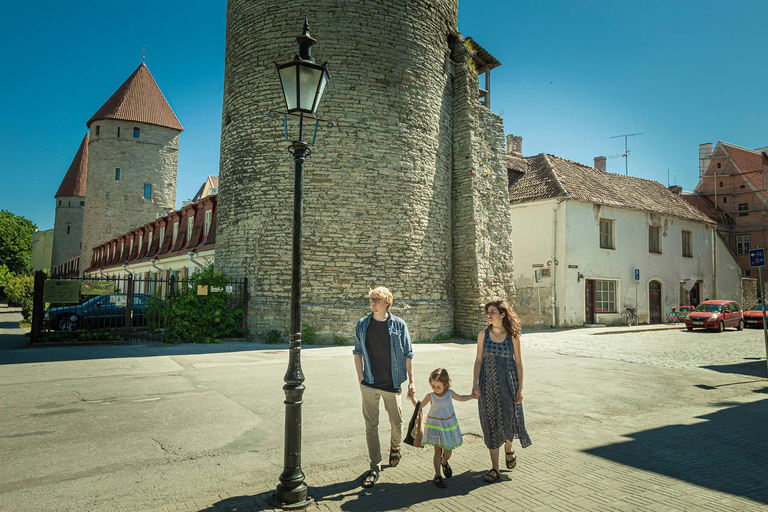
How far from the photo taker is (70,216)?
193 ft

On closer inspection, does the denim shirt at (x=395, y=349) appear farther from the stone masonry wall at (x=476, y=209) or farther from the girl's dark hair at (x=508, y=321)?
the stone masonry wall at (x=476, y=209)

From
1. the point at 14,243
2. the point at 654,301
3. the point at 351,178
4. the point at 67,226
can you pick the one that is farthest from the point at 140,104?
the point at 654,301

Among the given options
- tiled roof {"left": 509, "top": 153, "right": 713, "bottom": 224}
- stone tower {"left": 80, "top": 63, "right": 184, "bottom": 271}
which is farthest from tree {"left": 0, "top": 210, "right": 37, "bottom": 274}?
tiled roof {"left": 509, "top": 153, "right": 713, "bottom": 224}

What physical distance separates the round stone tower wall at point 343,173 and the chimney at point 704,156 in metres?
35.3

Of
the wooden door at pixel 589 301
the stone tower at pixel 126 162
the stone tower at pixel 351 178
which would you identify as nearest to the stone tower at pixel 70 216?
the stone tower at pixel 126 162

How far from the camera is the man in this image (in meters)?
4.52

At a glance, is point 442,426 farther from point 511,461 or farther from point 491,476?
point 511,461

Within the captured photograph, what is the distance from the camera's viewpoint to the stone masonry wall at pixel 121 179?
43656mm

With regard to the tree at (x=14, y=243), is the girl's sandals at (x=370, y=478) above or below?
below

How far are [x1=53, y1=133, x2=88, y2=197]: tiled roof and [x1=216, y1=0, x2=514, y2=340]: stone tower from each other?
51.8 m

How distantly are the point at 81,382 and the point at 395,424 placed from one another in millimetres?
6389

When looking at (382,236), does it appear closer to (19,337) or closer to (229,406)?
(229,406)

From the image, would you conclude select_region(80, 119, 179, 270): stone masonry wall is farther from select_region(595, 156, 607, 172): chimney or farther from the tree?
select_region(595, 156, 607, 172): chimney

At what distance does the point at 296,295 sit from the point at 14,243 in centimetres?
6476
